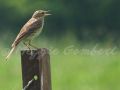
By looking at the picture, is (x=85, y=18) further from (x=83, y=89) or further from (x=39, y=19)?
(x=39, y=19)

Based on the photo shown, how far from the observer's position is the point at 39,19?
1006 cm

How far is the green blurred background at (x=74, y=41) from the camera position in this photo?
13219 mm

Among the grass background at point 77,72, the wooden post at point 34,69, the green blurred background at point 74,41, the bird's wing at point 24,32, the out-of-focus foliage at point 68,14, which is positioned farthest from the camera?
the out-of-focus foliage at point 68,14

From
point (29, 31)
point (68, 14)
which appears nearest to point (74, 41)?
point (68, 14)

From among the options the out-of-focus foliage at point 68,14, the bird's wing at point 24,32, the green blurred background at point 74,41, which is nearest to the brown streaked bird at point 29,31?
the bird's wing at point 24,32

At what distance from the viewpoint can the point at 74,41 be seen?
17031mm

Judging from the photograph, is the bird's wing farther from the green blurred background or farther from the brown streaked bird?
the green blurred background

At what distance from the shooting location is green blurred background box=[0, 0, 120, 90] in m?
13.2

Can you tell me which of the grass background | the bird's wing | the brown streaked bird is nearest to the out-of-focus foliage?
the grass background

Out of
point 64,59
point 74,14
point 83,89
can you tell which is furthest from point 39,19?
point 74,14

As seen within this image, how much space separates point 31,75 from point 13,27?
1465cm

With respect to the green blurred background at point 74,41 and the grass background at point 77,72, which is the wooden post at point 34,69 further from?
the grass background at point 77,72

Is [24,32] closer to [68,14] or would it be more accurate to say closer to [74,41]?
[74,41]

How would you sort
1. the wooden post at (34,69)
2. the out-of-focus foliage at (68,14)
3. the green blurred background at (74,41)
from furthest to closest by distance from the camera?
the out-of-focus foliage at (68,14), the green blurred background at (74,41), the wooden post at (34,69)
